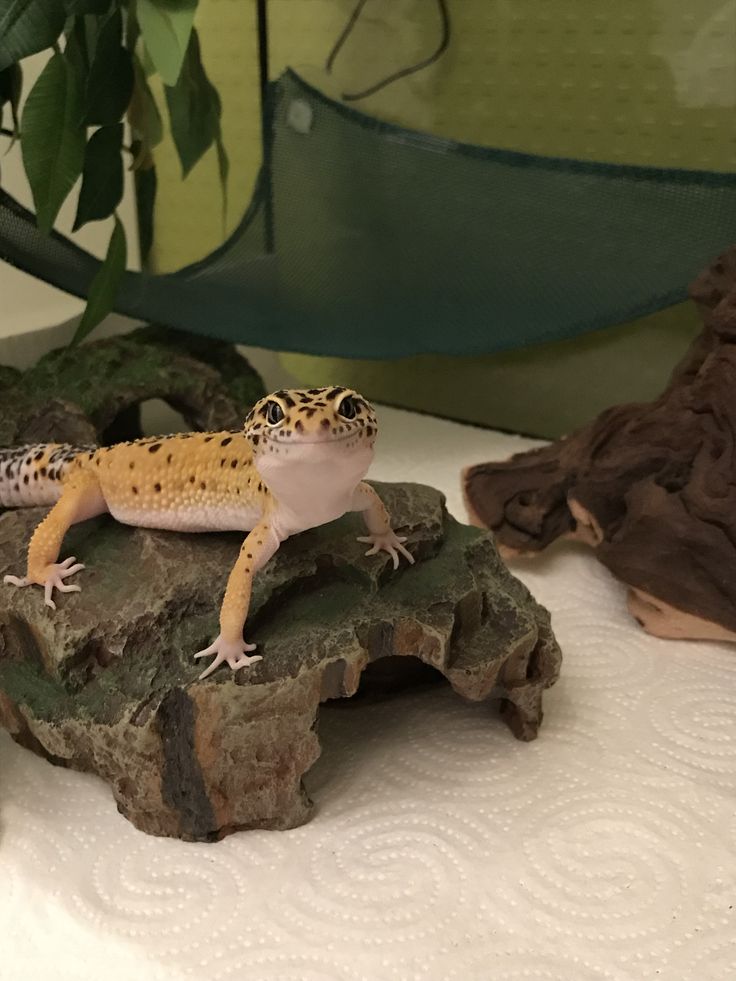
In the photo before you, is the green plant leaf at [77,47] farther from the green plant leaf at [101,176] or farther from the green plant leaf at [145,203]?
the green plant leaf at [145,203]

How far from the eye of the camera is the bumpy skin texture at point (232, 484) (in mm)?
867

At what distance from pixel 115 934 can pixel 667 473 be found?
39.4 inches

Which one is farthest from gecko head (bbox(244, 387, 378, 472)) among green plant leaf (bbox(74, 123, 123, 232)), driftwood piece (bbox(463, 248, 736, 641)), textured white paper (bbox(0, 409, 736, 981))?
green plant leaf (bbox(74, 123, 123, 232))

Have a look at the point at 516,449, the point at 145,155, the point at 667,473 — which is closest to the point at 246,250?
the point at 145,155

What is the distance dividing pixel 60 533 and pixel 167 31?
0.78 metres

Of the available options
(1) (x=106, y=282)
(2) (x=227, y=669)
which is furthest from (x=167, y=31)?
(2) (x=227, y=669)

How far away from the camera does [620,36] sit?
1.68 m

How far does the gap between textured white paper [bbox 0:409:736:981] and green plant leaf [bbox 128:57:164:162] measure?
116 cm

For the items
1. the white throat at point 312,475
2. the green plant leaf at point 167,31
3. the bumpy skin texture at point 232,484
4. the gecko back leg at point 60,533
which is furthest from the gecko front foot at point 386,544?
the green plant leaf at point 167,31

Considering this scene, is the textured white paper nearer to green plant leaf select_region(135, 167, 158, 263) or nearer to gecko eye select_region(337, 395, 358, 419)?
gecko eye select_region(337, 395, 358, 419)

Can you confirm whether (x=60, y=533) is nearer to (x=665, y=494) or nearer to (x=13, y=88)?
(x=665, y=494)

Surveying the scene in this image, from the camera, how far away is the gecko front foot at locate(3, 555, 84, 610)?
104 centimetres

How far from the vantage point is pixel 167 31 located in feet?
4.40

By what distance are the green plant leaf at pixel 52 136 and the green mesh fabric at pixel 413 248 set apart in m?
0.23
